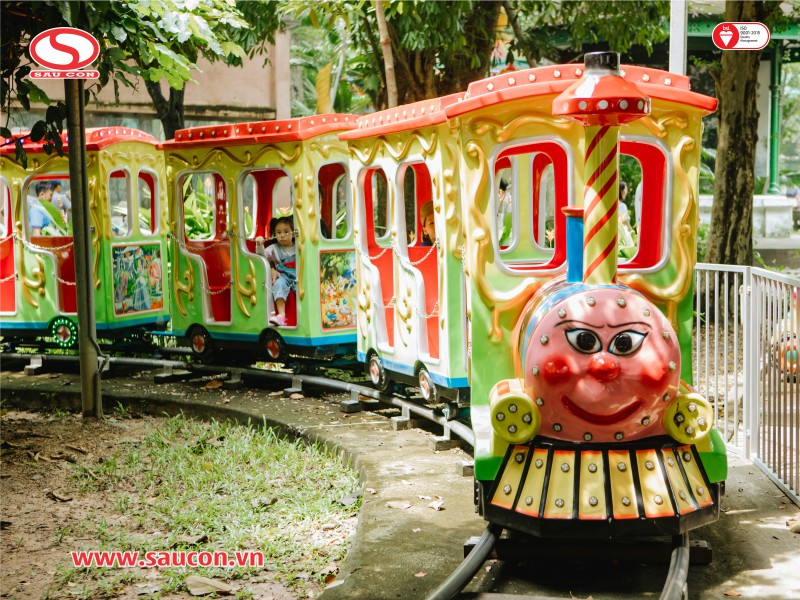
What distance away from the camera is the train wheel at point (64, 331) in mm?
11422

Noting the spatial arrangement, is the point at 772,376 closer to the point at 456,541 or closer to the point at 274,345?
the point at 456,541

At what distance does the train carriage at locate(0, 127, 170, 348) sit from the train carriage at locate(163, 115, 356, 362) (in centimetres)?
82

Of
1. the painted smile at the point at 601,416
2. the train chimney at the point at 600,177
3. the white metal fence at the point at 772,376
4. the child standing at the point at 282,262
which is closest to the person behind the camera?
the painted smile at the point at 601,416

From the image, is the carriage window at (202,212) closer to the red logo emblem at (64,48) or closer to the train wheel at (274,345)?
the train wheel at (274,345)

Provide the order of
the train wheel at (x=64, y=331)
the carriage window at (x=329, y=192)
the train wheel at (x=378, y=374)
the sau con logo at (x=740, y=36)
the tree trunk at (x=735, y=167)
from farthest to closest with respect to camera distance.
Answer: the tree trunk at (x=735, y=167)
the train wheel at (x=64, y=331)
the carriage window at (x=329, y=192)
the train wheel at (x=378, y=374)
the sau con logo at (x=740, y=36)

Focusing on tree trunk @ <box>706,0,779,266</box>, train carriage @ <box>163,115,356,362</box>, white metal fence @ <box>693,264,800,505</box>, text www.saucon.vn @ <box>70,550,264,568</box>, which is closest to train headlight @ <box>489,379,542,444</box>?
text www.saucon.vn @ <box>70,550,264,568</box>

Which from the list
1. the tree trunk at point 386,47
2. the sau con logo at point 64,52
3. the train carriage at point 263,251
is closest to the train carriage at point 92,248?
the train carriage at point 263,251

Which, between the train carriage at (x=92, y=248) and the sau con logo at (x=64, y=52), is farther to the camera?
the train carriage at (x=92, y=248)

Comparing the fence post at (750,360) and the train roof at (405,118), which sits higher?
the train roof at (405,118)

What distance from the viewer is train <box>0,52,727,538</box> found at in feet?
15.8

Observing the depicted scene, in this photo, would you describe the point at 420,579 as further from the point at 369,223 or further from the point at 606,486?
the point at 369,223

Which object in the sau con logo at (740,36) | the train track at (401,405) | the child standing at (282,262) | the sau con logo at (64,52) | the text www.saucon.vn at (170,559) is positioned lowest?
the text www.saucon.vn at (170,559)

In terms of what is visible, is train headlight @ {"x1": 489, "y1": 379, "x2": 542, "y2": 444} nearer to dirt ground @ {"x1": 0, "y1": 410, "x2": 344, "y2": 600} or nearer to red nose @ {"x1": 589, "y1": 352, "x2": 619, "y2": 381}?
red nose @ {"x1": 589, "y1": 352, "x2": 619, "y2": 381}

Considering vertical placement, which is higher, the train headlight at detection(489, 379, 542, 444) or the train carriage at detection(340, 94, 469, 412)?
the train carriage at detection(340, 94, 469, 412)
